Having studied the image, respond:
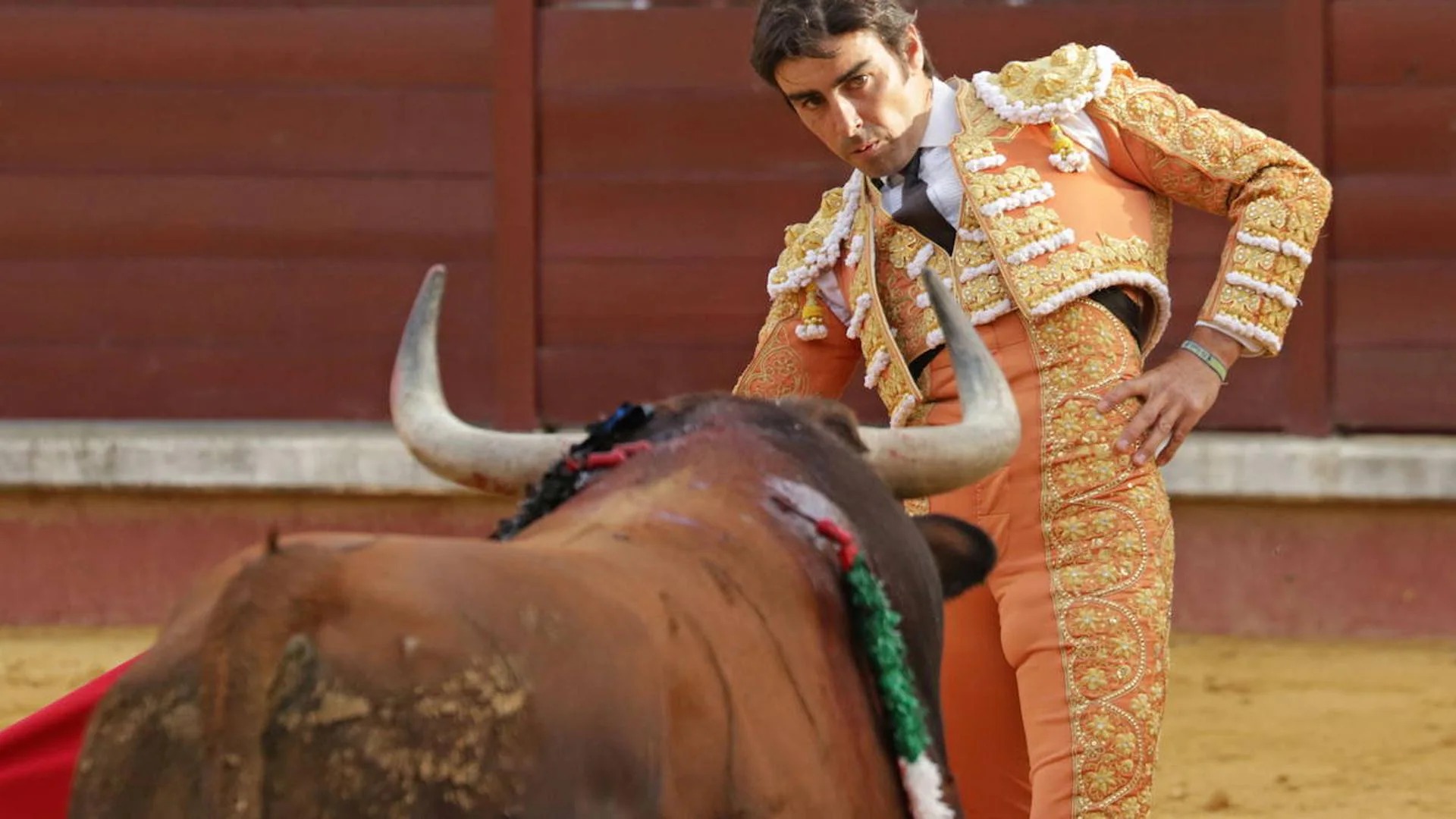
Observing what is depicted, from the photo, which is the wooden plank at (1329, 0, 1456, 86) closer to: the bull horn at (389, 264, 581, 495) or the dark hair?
the dark hair

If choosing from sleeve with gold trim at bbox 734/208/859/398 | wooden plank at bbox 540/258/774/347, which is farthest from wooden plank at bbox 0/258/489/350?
sleeve with gold trim at bbox 734/208/859/398

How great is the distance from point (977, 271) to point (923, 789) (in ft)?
3.08

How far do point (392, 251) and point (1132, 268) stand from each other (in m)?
4.12

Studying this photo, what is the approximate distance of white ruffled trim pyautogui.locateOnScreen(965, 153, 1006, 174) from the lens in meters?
2.72

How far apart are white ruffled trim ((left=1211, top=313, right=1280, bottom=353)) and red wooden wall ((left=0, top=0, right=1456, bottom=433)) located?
3417mm

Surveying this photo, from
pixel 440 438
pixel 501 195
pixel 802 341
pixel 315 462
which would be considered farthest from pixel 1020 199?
pixel 501 195

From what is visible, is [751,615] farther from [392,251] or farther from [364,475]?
[392,251]

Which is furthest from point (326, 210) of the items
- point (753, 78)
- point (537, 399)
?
point (753, 78)

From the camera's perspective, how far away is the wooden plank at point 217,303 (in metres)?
6.54

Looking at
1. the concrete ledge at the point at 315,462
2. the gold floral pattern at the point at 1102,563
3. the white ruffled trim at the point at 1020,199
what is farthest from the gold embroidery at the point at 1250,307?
the concrete ledge at the point at 315,462

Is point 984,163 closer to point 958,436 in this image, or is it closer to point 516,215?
point 958,436

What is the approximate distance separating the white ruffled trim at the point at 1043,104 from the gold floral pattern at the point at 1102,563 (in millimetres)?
227

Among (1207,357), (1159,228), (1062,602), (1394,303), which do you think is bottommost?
(1394,303)

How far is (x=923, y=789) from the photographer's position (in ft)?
6.30
